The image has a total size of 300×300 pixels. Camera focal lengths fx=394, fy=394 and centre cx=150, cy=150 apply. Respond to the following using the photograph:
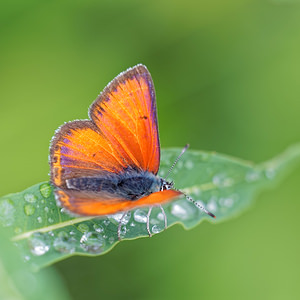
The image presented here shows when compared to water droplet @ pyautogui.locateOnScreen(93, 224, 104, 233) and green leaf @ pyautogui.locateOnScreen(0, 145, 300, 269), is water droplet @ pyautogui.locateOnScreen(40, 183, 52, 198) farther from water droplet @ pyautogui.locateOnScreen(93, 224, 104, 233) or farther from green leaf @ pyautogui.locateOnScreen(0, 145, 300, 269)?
water droplet @ pyautogui.locateOnScreen(93, 224, 104, 233)

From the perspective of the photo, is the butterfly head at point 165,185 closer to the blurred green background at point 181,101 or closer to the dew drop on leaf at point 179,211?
the dew drop on leaf at point 179,211

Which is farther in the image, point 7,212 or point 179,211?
point 179,211

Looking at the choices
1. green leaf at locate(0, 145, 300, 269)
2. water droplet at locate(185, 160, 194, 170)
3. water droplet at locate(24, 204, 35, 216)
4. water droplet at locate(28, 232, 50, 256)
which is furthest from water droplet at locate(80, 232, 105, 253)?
water droplet at locate(185, 160, 194, 170)

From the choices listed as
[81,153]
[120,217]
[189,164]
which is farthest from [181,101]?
[120,217]

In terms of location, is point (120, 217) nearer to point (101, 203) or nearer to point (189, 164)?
point (101, 203)

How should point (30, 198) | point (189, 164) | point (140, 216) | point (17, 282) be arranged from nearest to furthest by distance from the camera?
point (17, 282) < point (30, 198) < point (140, 216) < point (189, 164)

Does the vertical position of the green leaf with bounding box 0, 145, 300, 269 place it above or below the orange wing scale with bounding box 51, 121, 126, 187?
below

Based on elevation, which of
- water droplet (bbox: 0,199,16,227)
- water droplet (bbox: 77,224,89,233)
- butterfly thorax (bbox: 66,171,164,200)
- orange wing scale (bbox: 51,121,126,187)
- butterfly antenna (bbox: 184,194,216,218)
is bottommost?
butterfly antenna (bbox: 184,194,216,218)

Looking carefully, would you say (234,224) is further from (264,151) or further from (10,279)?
(10,279)
